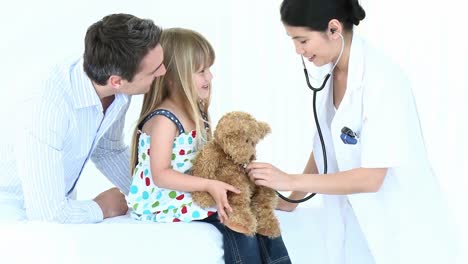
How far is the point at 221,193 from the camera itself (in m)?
2.32

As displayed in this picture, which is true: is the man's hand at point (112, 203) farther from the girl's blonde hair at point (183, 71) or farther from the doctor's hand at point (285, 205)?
the doctor's hand at point (285, 205)

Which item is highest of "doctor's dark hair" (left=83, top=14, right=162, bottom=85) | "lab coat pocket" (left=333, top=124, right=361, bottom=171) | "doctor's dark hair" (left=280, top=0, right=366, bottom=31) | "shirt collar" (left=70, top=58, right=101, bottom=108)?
"doctor's dark hair" (left=280, top=0, right=366, bottom=31)

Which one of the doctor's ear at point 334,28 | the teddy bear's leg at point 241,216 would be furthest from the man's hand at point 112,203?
the doctor's ear at point 334,28

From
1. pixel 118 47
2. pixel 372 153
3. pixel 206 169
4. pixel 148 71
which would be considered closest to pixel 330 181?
pixel 372 153

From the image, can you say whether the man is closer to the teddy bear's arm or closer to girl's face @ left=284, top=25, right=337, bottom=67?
the teddy bear's arm

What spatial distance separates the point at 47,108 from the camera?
92.7 inches

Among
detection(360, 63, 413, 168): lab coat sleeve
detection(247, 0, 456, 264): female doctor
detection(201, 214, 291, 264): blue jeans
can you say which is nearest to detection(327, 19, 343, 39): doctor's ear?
detection(247, 0, 456, 264): female doctor

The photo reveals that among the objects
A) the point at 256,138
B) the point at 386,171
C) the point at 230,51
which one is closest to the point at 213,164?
the point at 256,138

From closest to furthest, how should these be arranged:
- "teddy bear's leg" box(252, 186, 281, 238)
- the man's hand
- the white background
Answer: "teddy bear's leg" box(252, 186, 281, 238), the man's hand, the white background

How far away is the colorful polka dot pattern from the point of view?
242 centimetres

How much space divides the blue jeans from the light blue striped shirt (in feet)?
1.45

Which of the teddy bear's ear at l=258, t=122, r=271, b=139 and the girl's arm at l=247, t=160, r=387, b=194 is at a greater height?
the teddy bear's ear at l=258, t=122, r=271, b=139

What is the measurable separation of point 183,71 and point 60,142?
0.44 m

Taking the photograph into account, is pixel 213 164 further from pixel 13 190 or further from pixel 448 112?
pixel 448 112
